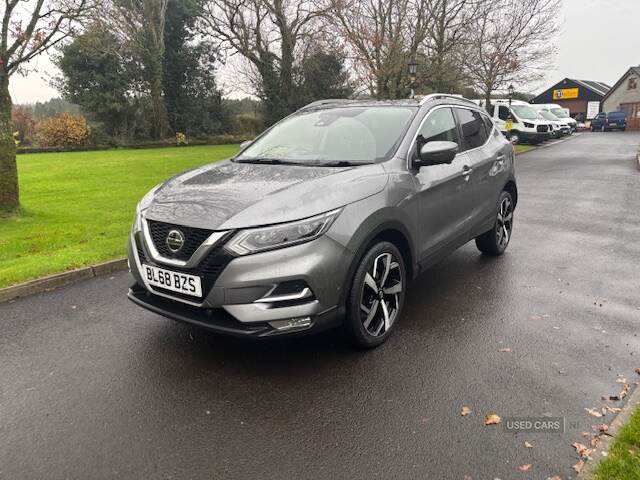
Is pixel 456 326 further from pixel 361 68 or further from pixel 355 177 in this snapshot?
pixel 361 68

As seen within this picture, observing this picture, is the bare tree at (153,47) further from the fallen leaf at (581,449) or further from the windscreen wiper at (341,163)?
the fallen leaf at (581,449)

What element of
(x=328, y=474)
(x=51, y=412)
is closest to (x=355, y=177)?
(x=328, y=474)

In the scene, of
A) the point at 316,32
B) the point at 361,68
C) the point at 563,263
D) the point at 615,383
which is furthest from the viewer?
the point at 316,32

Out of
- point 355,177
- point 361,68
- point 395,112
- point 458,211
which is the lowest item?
point 458,211

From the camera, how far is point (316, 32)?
24.3 m

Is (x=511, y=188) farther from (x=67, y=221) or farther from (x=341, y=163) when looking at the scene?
(x=67, y=221)

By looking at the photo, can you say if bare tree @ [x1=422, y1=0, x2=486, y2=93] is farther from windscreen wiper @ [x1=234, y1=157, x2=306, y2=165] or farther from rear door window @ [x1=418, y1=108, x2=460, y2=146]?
windscreen wiper @ [x1=234, y1=157, x2=306, y2=165]

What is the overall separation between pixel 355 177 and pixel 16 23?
6.78 m

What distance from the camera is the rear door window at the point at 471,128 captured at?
4.98m

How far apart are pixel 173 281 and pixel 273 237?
760 mm

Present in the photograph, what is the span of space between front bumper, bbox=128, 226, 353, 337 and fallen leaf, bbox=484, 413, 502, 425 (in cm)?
110

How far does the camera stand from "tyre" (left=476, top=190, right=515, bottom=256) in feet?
18.9

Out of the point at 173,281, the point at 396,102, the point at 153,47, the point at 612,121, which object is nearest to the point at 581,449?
the point at 173,281

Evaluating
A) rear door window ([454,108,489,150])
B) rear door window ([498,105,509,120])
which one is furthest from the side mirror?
rear door window ([498,105,509,120])
